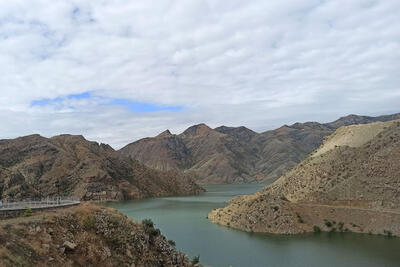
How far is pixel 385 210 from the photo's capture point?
66.0 metres

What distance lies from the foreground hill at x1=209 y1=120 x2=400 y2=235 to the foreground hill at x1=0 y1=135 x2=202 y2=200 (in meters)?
85.8

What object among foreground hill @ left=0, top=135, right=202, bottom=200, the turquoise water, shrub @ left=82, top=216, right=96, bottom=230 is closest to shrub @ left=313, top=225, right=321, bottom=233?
the turquoise water

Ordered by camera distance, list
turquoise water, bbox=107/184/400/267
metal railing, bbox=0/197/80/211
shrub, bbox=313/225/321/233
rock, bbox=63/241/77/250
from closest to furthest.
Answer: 1. rock, bbox=63/241/77/250
2. metal railing, bbox=0/197/80/211
3. turquoise water, bbox=107/184/400/267
4. shrub, bbox=313/225/321/233

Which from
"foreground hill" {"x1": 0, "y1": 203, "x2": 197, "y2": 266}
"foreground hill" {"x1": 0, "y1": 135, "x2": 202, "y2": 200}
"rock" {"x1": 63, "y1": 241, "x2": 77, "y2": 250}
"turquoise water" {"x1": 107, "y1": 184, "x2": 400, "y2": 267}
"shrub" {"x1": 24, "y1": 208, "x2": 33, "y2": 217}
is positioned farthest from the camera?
"foreground hill" {"x1": 0, "y1": 135, "x2": 202, "y2": 200}

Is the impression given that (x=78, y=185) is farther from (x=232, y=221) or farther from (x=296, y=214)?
(x=296, y=214)

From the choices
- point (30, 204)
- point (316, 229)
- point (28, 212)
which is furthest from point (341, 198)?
point (28, 212)

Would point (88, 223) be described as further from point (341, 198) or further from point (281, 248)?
point (341, 198)

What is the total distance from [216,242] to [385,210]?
3245 centimetres

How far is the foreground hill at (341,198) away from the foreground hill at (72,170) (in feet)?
282

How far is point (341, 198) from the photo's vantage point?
7325 cm

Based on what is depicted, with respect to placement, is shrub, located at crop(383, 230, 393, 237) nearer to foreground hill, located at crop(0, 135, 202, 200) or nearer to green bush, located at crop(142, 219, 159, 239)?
green bush, located at crop(142, 219, 159, 239)

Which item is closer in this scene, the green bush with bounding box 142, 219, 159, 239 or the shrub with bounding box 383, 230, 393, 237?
the green bush with bounding box 142, 219, 159, 239

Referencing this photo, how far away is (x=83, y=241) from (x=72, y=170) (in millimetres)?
151134

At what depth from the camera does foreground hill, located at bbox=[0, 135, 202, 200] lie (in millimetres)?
149500
